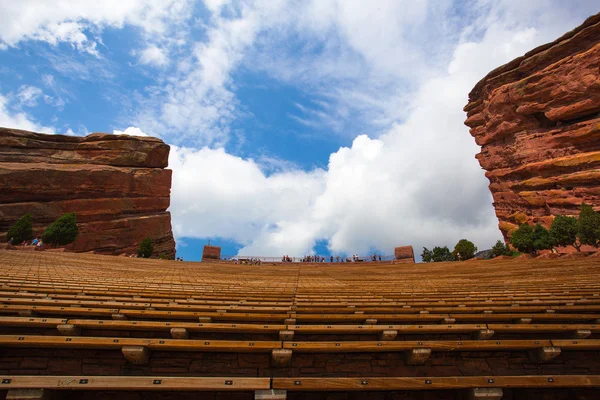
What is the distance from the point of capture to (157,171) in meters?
52.2

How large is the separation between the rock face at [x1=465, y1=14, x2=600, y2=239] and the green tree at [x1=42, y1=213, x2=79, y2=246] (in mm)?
58132

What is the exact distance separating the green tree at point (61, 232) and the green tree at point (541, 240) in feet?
163

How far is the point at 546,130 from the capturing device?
3966cm

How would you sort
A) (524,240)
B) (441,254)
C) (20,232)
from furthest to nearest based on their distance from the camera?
(441,254) → (20,232) → (524,240)

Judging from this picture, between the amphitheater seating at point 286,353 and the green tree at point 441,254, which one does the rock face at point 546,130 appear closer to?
the green tree at point 441,254

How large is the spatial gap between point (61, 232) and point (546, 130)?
64.1 m

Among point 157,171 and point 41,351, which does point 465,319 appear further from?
point 157,171

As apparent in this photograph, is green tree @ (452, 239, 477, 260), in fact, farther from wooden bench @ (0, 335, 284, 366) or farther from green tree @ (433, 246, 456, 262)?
wooden bench @ (0, 335, 284, 366)

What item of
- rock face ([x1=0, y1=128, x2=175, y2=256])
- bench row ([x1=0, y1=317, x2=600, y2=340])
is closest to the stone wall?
bench row ([x1=0, y1=317, x2=600, y2=340])

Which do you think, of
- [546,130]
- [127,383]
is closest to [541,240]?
[546,130]

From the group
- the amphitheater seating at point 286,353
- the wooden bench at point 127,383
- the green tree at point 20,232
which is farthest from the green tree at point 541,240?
the green tree at point 20,232

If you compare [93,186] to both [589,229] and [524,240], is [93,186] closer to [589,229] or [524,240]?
Answer: [524,240]

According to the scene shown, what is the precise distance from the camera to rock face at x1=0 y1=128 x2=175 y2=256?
4006cm

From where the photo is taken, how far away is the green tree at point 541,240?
25873 millimetres
